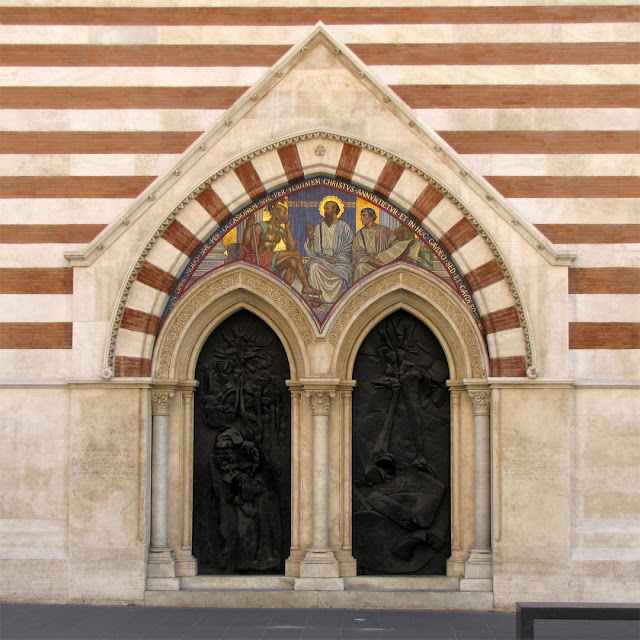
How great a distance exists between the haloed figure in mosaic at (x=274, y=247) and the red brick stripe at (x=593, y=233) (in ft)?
9.33

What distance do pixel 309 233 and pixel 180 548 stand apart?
4041 millimetres

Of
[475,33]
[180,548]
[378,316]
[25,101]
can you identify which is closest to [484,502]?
[378,316]

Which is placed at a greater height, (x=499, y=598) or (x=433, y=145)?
(x=433, y=145)

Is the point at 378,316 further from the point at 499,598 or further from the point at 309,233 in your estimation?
the point at 499,598

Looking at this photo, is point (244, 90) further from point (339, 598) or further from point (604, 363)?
point (339, 598)

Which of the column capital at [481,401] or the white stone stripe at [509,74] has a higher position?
the white stone stripe at [509,74]

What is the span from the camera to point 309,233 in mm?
12688

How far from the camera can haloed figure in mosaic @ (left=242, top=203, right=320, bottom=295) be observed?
12625mm

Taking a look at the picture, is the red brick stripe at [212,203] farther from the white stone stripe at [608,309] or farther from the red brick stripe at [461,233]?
the white stone stripe at [608,309]

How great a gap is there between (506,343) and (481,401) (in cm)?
74

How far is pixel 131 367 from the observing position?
12359 mm

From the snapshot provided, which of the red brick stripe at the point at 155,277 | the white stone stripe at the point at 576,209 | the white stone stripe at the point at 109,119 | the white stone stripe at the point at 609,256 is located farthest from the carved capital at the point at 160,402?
the white stone stripe at the point at 609,256

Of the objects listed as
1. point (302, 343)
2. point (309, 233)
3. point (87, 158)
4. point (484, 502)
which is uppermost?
point (87, 158)

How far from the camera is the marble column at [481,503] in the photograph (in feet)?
39.9
